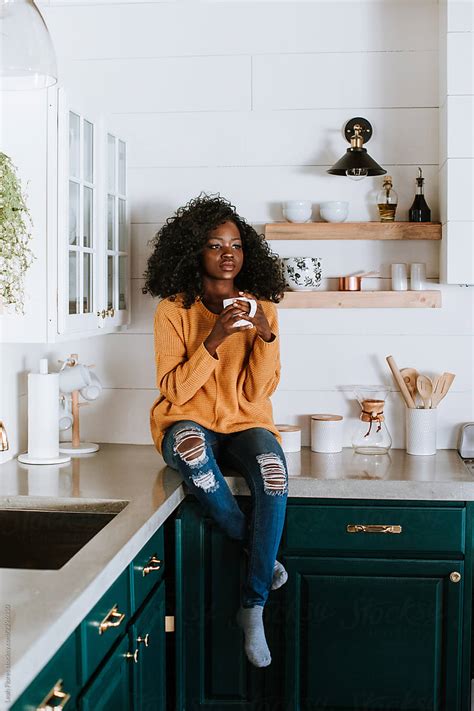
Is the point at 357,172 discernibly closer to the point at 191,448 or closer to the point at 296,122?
the point at 296,122

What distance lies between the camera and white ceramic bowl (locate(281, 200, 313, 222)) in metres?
2.87

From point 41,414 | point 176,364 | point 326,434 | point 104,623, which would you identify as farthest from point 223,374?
point 104,623

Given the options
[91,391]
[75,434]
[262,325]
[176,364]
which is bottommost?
[75,434]

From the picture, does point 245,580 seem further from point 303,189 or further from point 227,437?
point 303,189

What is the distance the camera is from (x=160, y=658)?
7.68 feet

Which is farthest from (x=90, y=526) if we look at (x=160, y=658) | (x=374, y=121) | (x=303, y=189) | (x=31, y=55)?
(x=374, y=121)

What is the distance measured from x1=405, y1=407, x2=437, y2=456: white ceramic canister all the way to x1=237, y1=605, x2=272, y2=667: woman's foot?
30.8 inches


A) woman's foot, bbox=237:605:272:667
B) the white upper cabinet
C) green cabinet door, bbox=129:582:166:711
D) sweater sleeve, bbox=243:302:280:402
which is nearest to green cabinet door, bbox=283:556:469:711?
woman's foot, bbox=237:605:272:667

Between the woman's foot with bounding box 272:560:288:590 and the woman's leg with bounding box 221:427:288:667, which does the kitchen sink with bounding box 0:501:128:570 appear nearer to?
the woman's leg with bounding box 221:427:288:667

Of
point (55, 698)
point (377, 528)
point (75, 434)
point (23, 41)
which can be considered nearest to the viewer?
point (55, 698)

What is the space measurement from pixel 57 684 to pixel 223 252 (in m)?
1.49

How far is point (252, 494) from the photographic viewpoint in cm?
246

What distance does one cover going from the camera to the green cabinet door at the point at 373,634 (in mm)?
2520

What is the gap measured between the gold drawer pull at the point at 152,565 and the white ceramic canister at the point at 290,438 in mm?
714
